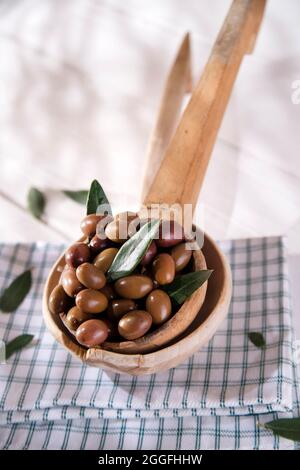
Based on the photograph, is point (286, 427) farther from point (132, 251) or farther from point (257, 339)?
point (132, 251)

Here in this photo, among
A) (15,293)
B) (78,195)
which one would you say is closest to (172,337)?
(15,293)

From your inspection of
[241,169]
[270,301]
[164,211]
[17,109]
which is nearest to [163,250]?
[164,211]

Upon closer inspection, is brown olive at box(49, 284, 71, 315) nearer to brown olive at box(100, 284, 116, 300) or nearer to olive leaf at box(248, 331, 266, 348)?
brown olive at box(100, 284, 116, 300)

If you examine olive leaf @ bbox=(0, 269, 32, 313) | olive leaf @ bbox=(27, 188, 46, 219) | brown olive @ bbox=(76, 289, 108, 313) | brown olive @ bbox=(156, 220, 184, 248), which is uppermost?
brown olive @ bbox=(156, 220, 184, 248)

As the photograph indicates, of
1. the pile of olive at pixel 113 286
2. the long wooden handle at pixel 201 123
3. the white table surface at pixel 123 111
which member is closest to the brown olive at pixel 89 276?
the pile of olive at pixel 113 286

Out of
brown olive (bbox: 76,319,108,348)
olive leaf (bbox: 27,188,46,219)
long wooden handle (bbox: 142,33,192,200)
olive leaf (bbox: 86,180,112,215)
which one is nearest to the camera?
brown olive (bbox: 76,319,108,348)

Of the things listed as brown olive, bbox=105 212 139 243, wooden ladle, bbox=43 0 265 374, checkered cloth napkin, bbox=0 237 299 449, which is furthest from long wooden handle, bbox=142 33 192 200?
checkered cloth napkin, bbox=0 237 299 449

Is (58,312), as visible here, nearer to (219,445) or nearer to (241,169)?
(219,445)
